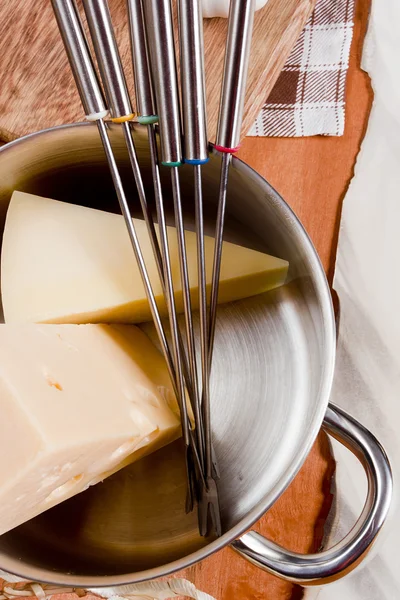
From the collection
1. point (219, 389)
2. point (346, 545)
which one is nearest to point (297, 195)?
point (219, 389)

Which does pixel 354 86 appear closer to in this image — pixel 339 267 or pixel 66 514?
pixel 339 267

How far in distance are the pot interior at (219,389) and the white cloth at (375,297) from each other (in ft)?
0.54

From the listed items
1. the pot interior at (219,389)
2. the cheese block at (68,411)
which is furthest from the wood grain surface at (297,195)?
the cheese block at (68,411)

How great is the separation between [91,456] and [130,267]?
0.16 m

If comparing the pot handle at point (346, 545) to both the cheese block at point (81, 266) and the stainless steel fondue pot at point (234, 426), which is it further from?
the cheese block at point (81, 266)

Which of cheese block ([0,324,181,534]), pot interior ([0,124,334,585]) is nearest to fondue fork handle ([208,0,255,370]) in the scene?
pot interior ([0,124,334,585])

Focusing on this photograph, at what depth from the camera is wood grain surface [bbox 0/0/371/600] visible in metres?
0.54

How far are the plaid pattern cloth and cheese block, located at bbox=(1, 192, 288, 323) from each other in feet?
0.80

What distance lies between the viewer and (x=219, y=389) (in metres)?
0.54

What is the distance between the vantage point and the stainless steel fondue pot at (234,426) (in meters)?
0.41

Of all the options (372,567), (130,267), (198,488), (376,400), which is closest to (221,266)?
(130,267)

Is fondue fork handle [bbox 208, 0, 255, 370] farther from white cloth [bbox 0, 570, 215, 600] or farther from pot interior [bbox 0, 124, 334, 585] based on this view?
white cloth [bbox 0, 570, 215, 600]

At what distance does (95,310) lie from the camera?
456 millimetres

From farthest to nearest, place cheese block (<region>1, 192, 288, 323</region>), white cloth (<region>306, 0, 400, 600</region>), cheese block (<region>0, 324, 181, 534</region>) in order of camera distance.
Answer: white cloth (<region>306, 0, 400, 600</region>)
cheese block (<region>1, 192, 288, 323</region>)
cheese block (<region>0, 324, 181, 534</region>)
